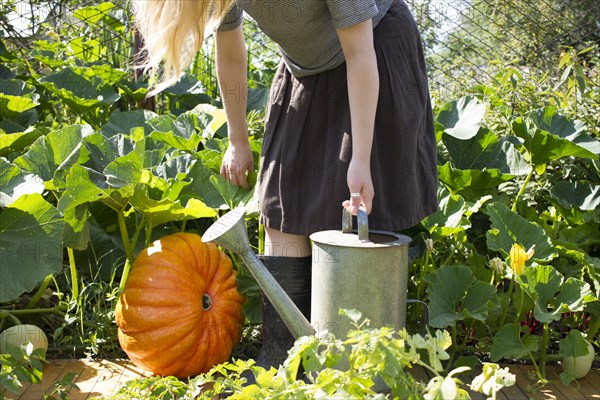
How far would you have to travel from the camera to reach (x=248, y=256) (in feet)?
5.64

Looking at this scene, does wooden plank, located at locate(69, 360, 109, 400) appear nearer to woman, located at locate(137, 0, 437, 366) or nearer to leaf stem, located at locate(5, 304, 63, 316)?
leaf stem, located at locate(5, 304, 63, 316)

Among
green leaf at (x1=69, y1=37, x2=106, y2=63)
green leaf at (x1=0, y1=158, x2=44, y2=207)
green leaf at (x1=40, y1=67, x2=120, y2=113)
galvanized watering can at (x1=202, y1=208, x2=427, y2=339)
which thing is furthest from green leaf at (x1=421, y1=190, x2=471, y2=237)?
green leaf at (x1=69, y1=37, x2=106, y2=63)

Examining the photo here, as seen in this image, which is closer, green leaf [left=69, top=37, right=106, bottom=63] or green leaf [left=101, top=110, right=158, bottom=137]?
green leaf [left=101, top=110, right=158, bottom=137]

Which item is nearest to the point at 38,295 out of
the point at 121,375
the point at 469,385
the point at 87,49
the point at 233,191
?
the point at 121,375

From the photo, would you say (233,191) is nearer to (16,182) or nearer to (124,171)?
(124,171)

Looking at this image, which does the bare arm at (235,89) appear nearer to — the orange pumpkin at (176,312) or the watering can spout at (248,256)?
the orange pumpkin at (176,312)

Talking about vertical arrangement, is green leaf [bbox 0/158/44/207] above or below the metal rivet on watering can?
above

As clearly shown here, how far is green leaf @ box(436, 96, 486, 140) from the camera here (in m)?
2.72

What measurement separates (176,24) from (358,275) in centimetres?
67

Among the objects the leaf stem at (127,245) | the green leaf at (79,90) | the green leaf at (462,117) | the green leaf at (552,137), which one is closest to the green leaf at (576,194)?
the green leaf at (552,137)

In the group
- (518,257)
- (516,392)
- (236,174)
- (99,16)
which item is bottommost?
(516,392)

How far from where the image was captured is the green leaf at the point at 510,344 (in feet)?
7.02

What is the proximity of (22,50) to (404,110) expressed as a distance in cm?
313

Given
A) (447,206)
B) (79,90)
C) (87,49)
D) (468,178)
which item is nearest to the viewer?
(447,206)
